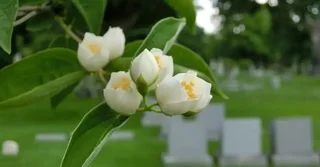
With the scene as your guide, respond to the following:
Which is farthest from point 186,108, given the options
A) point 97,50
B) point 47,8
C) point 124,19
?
point 124,19

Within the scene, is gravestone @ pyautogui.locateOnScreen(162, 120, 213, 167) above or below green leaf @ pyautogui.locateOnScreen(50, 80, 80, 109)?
below

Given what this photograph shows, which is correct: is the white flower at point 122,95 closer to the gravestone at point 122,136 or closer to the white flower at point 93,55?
the white flower at point 93,55

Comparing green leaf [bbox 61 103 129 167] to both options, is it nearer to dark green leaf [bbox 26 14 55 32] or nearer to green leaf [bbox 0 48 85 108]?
green leaf [bbox 0 48 85 108]

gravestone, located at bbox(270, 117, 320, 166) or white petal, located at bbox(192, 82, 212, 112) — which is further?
gravestone, located at bbox(270, 117, 320, 166)

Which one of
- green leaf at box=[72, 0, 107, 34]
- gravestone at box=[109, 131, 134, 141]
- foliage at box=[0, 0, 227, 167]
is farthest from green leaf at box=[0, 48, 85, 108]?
gravestone at box=[109, 131, 134, 141]

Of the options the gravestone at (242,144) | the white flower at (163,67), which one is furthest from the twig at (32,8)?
the gravestone at (242,144)
